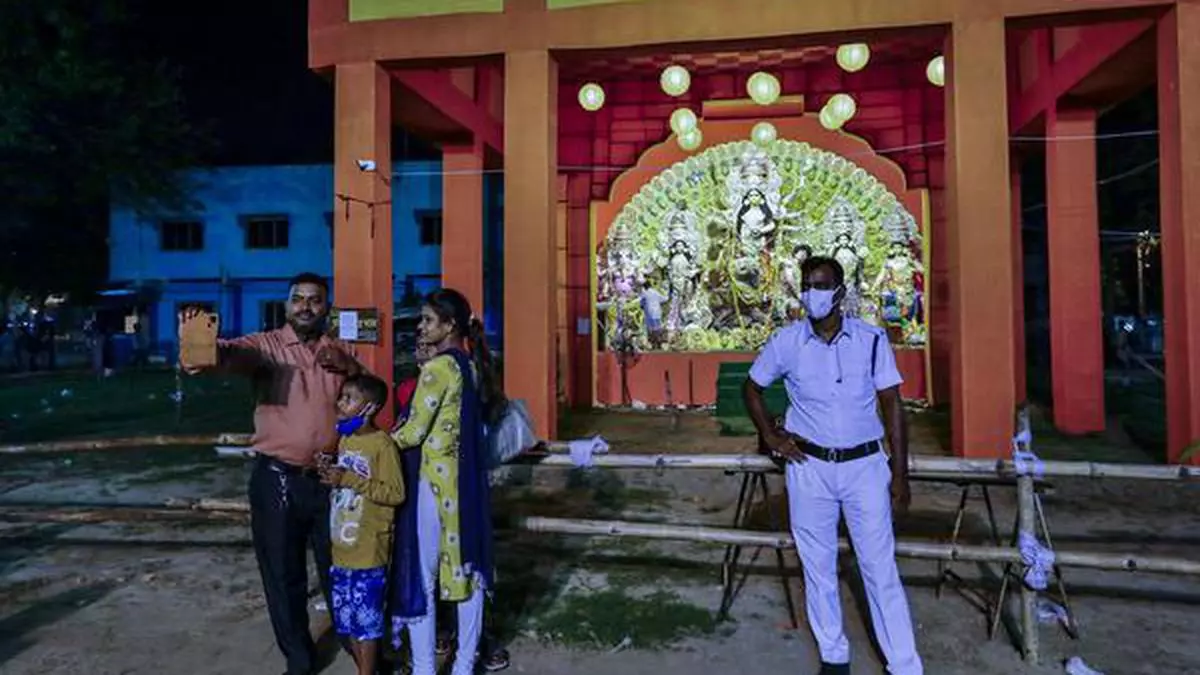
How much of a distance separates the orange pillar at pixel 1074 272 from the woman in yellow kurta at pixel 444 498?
865 centimetres

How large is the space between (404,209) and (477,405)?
80.1 ft

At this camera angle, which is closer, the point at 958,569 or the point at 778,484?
the point at 958,569

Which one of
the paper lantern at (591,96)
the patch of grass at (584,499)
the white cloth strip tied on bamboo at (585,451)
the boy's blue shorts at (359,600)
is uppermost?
the paper lantern at (591,96)

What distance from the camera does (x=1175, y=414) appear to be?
704 cm

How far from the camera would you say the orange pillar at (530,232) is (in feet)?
26.8

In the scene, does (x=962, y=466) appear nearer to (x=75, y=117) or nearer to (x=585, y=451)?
(x=585, y=451)

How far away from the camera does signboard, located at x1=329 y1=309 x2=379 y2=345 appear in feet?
26.3

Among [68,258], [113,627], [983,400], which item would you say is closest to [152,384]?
[68,258]

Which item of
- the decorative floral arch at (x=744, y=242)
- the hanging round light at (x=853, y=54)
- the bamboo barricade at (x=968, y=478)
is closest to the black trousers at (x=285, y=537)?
the bamboo barricade at (x=968, y=478)

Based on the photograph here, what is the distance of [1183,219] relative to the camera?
22.8 ft

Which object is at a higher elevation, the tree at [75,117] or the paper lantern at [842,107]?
the tree at [75,117]

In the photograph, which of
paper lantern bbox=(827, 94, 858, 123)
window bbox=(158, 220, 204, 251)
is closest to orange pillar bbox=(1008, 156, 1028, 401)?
paper lantern bbox=(827, 94, 858, 123)

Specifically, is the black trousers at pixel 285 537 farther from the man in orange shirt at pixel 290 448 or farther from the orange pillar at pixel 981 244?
the orange pillar at pixel 981 244

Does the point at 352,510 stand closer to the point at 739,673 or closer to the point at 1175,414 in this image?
the point at 739,673
